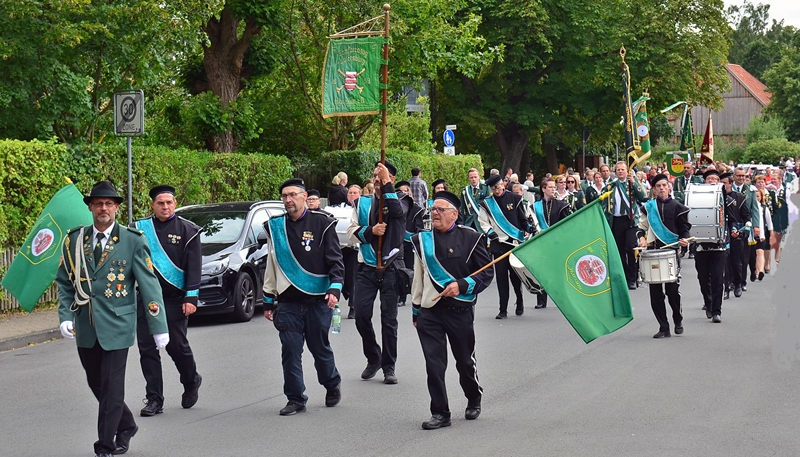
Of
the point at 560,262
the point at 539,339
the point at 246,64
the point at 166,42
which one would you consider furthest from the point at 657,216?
the point at 246,64

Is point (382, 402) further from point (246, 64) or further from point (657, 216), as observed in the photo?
point (246, 64)

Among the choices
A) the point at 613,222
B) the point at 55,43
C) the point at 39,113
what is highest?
the point at 55,43

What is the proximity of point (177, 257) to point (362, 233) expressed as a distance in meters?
1.82

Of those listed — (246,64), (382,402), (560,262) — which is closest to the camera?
(560,262)

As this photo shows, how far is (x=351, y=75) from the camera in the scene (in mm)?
9320

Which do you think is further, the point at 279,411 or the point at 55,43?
the point at 55,43

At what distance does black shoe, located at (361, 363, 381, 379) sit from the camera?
28.9 feet

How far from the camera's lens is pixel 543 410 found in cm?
744

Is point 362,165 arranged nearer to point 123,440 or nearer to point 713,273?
point 713,273

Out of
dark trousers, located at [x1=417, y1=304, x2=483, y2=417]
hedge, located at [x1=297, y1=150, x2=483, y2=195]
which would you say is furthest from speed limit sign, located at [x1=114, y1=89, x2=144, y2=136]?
hedge, located at [x1=297, y1=150, x2=483, y2=195]

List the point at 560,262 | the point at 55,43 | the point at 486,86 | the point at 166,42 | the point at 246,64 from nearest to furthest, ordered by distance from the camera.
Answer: the point at 560,262, the point at 55,43, the point at 166,42, the point at 246,64, the point at 486,86

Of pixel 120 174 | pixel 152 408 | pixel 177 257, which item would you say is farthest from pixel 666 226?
pixel 120 174

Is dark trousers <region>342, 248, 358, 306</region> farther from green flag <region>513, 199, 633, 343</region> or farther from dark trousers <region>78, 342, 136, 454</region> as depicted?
dark trousers <region>78, 342, 136, 454</region>

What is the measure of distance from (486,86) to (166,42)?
2805cm
